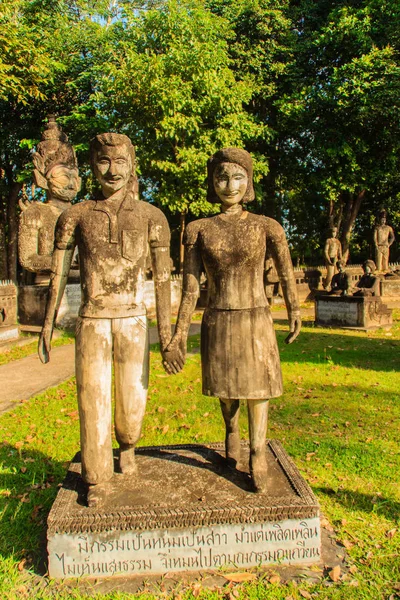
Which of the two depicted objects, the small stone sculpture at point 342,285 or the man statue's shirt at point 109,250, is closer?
the man statue's shirt at point 109,250

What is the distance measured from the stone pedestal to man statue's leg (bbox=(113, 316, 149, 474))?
9.97 m

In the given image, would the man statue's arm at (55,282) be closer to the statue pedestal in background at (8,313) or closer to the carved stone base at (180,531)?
the carved stone base at (180,531)

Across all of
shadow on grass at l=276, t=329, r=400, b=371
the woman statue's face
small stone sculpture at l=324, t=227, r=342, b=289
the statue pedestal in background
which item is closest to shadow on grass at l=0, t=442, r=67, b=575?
the woman statue's face

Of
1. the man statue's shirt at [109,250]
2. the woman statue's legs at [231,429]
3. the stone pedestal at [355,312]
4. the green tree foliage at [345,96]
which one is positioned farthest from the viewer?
the green tree foliage at [345,96]

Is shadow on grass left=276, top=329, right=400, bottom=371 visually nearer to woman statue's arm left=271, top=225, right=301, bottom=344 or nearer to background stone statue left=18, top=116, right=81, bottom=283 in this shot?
background stone statue left=18, top=116, right=81, bottom=283

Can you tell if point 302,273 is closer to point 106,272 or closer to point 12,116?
point 12,116

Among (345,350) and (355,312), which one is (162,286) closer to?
(345,350)

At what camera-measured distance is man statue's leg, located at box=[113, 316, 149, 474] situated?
10.8 ft

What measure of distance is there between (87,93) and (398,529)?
20321mm

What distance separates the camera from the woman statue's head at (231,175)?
334 centimetres

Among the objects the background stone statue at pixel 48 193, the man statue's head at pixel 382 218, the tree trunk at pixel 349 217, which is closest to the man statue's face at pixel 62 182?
the background stone statue at pixel 48 193

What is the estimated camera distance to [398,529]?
3654mm

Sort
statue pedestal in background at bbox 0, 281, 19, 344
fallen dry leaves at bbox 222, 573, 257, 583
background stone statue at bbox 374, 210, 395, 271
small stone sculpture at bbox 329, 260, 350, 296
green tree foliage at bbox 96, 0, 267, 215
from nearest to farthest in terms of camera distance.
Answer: fallen dry leaves at bbox 222, 573, 257, 583, statue pedestal in background at bbox 0, 281, 19, 344, small stone sculpture at bbox 329, 260, 350, 296, green tree foliage at bbox 96, 0, 267, 215, background stone statue at bbox 374, 210, 395, 271

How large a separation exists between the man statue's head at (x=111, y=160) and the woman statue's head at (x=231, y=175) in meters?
0.61
